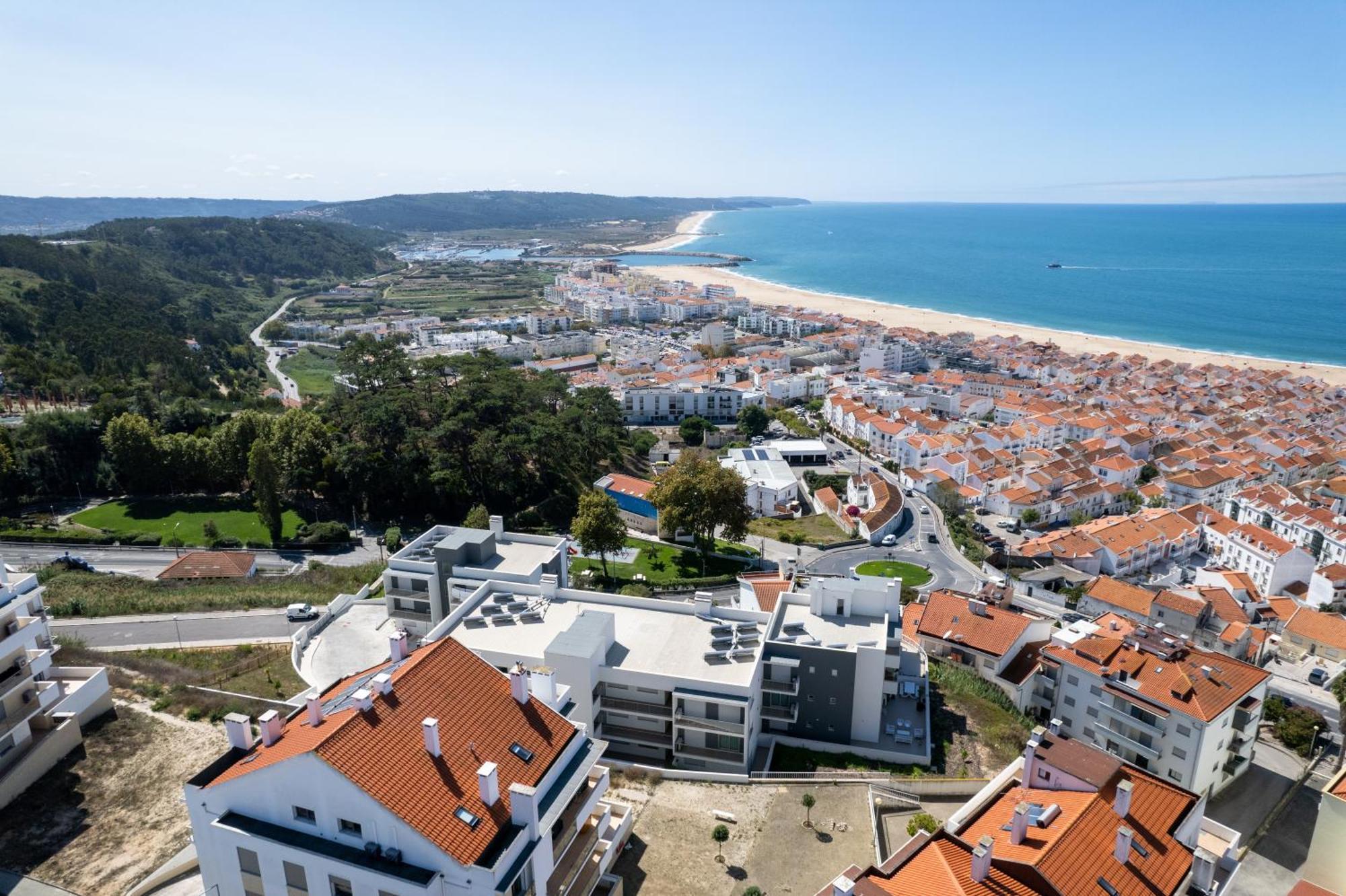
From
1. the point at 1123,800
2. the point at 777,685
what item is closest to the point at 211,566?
the point at 777,685

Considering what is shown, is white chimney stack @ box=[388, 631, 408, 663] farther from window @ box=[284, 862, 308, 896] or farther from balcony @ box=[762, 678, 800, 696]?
balcony @ box=[762, 678, 800, 696]

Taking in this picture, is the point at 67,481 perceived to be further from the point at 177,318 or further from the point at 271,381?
the point at 177,318

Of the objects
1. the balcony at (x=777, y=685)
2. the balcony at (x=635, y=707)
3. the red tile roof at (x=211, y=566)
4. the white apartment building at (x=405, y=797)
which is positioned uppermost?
the white apartment building at (x=405, y=797)

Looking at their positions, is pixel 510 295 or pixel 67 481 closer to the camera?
pixel 67 481

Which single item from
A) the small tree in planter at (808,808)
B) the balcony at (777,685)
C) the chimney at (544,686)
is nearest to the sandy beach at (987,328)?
the balcony at (777,685)

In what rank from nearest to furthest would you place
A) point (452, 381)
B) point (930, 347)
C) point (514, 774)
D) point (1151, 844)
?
point (514, 774)
point (1151, 844)
point (452, 381)
point (930, 347)

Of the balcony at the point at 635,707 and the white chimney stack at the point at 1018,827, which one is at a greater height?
the white chimney stack at the point at 1018,827

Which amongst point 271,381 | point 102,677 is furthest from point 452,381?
point 102,677

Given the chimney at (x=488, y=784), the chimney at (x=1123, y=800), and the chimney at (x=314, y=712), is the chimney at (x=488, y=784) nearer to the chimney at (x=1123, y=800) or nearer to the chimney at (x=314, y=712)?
the chimney at (x=314, y=712)
